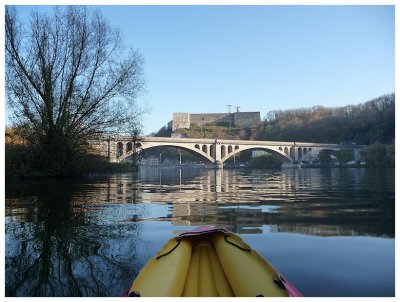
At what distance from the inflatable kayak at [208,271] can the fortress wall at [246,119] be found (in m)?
112

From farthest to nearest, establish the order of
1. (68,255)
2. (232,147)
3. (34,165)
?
(232,147) → (34,165) → (68,255)

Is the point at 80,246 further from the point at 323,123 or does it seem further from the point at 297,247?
the point at 323,123

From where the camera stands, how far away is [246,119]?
118m

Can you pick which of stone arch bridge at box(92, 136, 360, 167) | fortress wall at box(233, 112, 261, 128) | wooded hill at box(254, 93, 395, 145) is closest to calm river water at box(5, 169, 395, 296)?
stone arch bridge at box(92, 136, 360, 167)

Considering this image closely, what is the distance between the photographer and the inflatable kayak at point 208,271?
7.57 ft

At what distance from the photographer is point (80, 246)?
12.4 ft

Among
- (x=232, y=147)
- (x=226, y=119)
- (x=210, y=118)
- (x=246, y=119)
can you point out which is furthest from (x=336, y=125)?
(x=210, y=118)

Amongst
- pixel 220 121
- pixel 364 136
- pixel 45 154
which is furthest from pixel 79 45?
pixel 220 121

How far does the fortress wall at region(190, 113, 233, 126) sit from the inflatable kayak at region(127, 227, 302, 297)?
11618 centimetres

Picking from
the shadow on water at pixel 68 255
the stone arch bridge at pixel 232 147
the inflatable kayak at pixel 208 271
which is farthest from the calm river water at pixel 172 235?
the stone arch bridge at pixel 232 147

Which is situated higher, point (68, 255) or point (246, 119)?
point (246, 119)

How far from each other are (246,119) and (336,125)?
42.3m

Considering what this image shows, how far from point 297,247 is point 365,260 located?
697mm

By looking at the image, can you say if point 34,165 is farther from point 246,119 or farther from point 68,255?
point 246,119
